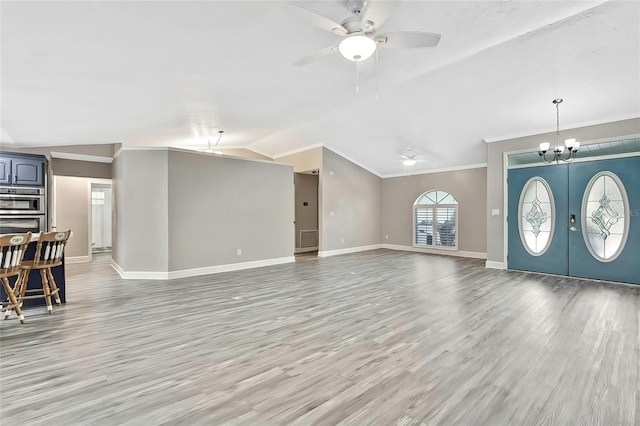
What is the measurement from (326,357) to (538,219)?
5.69 meters

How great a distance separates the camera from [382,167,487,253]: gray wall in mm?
8094

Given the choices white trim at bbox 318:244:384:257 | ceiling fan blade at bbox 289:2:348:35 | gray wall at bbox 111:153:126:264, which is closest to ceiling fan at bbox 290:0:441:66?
ceiling fan blade at bbox 289:2:348:35

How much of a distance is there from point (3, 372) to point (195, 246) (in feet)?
12.1

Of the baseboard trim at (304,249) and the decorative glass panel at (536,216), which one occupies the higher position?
the decorative glass panel at (536,216)

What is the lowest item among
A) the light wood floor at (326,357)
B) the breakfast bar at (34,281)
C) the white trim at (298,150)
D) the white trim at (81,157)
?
the light wood floor at (326,357)

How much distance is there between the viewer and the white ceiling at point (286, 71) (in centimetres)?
253

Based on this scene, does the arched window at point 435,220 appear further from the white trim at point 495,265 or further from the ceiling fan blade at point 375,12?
the ceiling fan blade at point 375,12

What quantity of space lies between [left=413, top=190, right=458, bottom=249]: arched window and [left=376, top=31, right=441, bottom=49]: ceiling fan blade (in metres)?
6.86

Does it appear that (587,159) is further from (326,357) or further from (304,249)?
(304,249)

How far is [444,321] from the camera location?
3.29 m

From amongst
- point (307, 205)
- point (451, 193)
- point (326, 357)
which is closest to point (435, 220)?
point (451, 193)

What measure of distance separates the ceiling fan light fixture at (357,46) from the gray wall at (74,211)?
8081mm

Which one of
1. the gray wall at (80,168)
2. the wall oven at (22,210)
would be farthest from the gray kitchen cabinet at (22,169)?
the gray wall at (80,168)

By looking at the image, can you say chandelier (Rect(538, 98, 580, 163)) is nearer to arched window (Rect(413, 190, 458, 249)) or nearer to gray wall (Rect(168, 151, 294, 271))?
arched window (Rect(413, 190, 458, 249))
